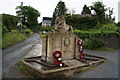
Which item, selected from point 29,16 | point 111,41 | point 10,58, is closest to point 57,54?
point 10,58

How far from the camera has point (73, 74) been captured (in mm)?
6316

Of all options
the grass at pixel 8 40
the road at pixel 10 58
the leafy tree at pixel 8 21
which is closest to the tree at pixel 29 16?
the leafy tree at pixel 8 21

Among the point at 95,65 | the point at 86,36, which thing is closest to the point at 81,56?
the point at 95,65

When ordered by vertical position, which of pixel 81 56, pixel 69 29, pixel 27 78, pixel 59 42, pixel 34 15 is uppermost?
pixel 34 15

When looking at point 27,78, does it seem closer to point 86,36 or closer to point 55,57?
point 55,57

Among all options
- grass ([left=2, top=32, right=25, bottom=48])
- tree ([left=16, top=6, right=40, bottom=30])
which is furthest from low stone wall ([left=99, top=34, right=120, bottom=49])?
tree ([left=16, top=6, right=40, bottom=30])

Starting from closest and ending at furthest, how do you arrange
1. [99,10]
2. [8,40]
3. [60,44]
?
1. [60,44]
2. [8,40]
3. [99,10]

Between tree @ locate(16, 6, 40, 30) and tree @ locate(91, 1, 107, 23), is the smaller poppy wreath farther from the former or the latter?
tree @ locate(16, 6, 40, 30)

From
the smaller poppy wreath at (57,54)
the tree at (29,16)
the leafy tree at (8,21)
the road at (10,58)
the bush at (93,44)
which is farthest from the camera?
the tree at (29,16)

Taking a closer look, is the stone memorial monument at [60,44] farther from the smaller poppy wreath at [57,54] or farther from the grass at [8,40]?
the grass at [8,40]

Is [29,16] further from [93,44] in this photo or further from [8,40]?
[93,44]

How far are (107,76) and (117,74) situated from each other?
73 cm

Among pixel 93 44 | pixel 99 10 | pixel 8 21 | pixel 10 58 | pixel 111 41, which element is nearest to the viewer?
pixel 10 58

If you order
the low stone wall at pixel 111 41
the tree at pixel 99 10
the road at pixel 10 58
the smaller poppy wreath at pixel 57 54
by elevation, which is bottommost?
the road at pixel 10 58
